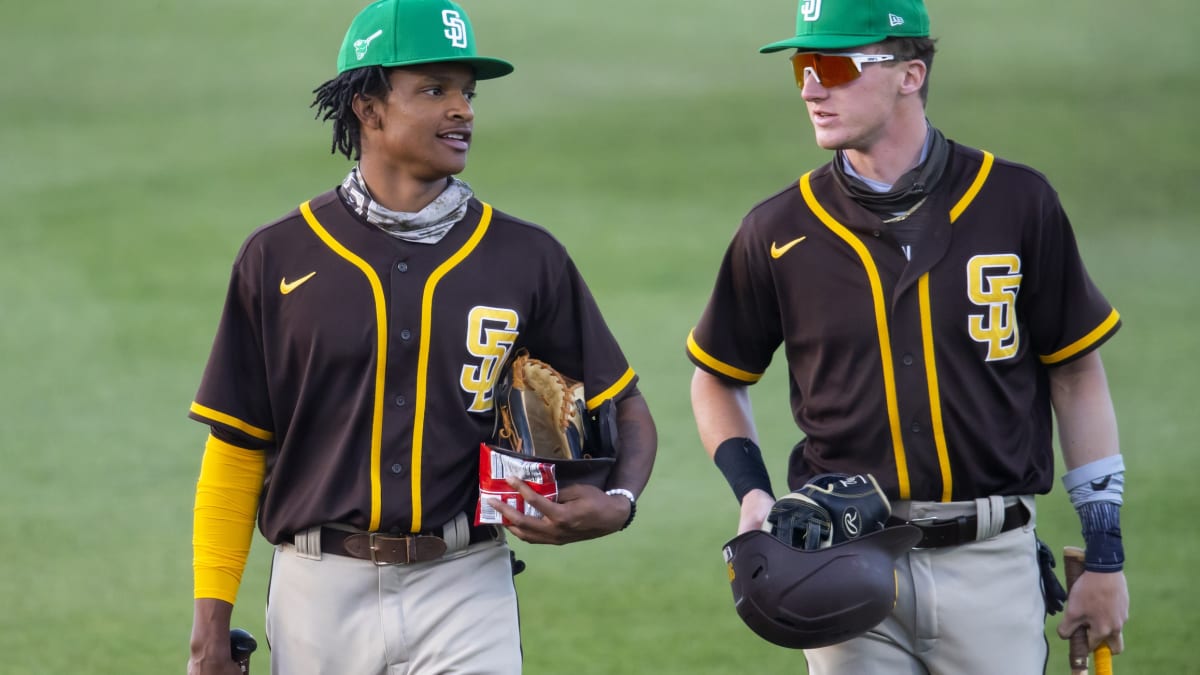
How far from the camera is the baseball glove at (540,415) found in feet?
12.9

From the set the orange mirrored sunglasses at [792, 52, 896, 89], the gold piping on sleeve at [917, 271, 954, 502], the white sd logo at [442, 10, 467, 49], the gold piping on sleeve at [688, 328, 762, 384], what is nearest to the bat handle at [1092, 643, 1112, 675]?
the gold piping on sleeve at [917, 271, 954, 502]

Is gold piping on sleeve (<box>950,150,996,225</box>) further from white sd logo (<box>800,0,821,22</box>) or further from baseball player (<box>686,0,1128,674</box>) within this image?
white sd logo (<box>800,0,821,22</box>)

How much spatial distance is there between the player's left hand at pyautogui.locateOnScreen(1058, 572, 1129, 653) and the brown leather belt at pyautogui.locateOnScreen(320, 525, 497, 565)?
1504 mm

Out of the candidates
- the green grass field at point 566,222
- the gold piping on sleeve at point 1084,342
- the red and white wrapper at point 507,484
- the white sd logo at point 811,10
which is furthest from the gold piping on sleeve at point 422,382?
the green grass field at point 566,222

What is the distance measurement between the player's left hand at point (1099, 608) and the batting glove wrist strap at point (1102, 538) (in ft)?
0.07

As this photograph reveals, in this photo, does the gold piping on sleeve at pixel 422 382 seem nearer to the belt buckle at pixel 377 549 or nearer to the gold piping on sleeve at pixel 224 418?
the belt buckle at pixel 377 549

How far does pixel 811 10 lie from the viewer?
4160 millimetres

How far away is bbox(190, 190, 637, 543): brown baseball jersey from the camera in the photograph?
12.9 ft

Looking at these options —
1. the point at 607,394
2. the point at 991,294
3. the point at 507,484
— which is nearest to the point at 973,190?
the point at 991,294

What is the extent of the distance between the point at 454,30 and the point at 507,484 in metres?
1.07

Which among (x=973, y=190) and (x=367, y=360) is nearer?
(x=367, y=360)

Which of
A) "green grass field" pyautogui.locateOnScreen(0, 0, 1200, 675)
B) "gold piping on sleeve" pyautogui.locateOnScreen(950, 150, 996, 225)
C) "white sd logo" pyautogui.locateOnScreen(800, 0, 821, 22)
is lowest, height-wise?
"green grass field" pyautogui.locateOnScreen(0, 0, 1200, 675)

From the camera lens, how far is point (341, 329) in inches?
155

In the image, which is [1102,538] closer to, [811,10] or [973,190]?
[973,190]
